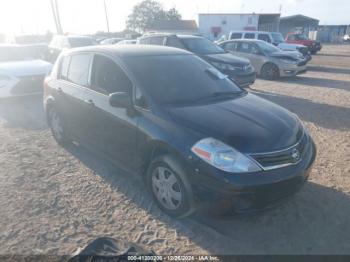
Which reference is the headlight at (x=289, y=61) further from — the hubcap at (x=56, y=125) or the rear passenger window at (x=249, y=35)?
the hubcap at (x=56, y=125)

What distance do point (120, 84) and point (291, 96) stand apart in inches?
279

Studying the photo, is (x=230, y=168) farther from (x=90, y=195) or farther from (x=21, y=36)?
(x=21, y=36)

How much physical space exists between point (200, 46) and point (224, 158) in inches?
326

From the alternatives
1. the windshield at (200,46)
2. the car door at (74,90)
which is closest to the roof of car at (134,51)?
the car door at (74,90)

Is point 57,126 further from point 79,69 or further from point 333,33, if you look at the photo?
point 333,33

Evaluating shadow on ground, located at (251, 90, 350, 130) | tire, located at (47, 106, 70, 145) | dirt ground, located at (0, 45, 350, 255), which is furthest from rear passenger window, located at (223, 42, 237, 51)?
tire, located at (47, 106, 70, 145)

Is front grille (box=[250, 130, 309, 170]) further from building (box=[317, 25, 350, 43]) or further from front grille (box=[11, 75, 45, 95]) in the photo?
building (box=[317, 25, 350, 43])

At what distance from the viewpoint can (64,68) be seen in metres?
5.21

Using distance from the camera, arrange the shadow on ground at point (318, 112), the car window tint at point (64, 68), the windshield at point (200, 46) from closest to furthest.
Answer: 1. the car window tint at point (64, 68)
2. the shadow on ground at point (318, 112)
3. the windshield at point (200, 46)

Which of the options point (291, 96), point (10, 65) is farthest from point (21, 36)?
point (291, 96)

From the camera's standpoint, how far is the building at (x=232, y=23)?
124 feet

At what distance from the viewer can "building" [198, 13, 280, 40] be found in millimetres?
37781

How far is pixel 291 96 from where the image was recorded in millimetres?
9602

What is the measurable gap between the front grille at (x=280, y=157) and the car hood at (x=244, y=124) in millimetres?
48
